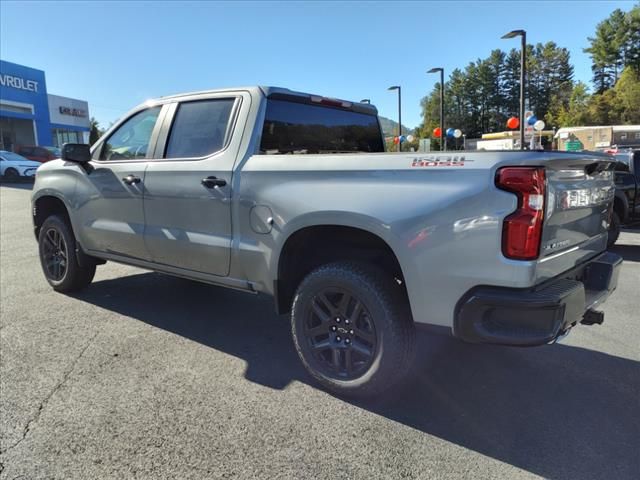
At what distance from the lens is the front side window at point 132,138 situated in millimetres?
4195

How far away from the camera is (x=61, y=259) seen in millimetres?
5219

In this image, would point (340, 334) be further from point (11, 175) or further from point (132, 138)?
point (11, 175)

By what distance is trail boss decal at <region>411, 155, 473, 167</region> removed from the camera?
247 centimetres

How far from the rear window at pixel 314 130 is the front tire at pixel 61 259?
2648 millimetres

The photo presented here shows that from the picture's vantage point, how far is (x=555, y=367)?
3545mm

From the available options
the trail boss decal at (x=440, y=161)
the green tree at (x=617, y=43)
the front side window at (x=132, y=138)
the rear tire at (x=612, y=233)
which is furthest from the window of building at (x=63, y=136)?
the green tree at (x=617, y=43)

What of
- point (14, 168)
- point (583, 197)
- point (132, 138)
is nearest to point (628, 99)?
point (14, 168)

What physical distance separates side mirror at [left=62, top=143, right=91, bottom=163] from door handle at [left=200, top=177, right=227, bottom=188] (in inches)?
65.0

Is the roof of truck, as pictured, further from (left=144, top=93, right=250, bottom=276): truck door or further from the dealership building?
the dealership building

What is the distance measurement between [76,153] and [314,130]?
2207mm

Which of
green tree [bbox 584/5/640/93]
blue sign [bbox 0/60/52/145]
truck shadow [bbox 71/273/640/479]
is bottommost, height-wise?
truck shadow [bbox 71/273/640/479]

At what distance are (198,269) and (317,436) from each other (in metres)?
1.66

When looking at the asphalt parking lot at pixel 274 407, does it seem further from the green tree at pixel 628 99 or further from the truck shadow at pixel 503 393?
the green tree at pixel 628 99

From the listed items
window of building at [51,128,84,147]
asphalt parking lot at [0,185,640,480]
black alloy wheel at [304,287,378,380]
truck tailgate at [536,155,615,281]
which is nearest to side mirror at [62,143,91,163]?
asphalt parking lot at [0,185,640,480]
